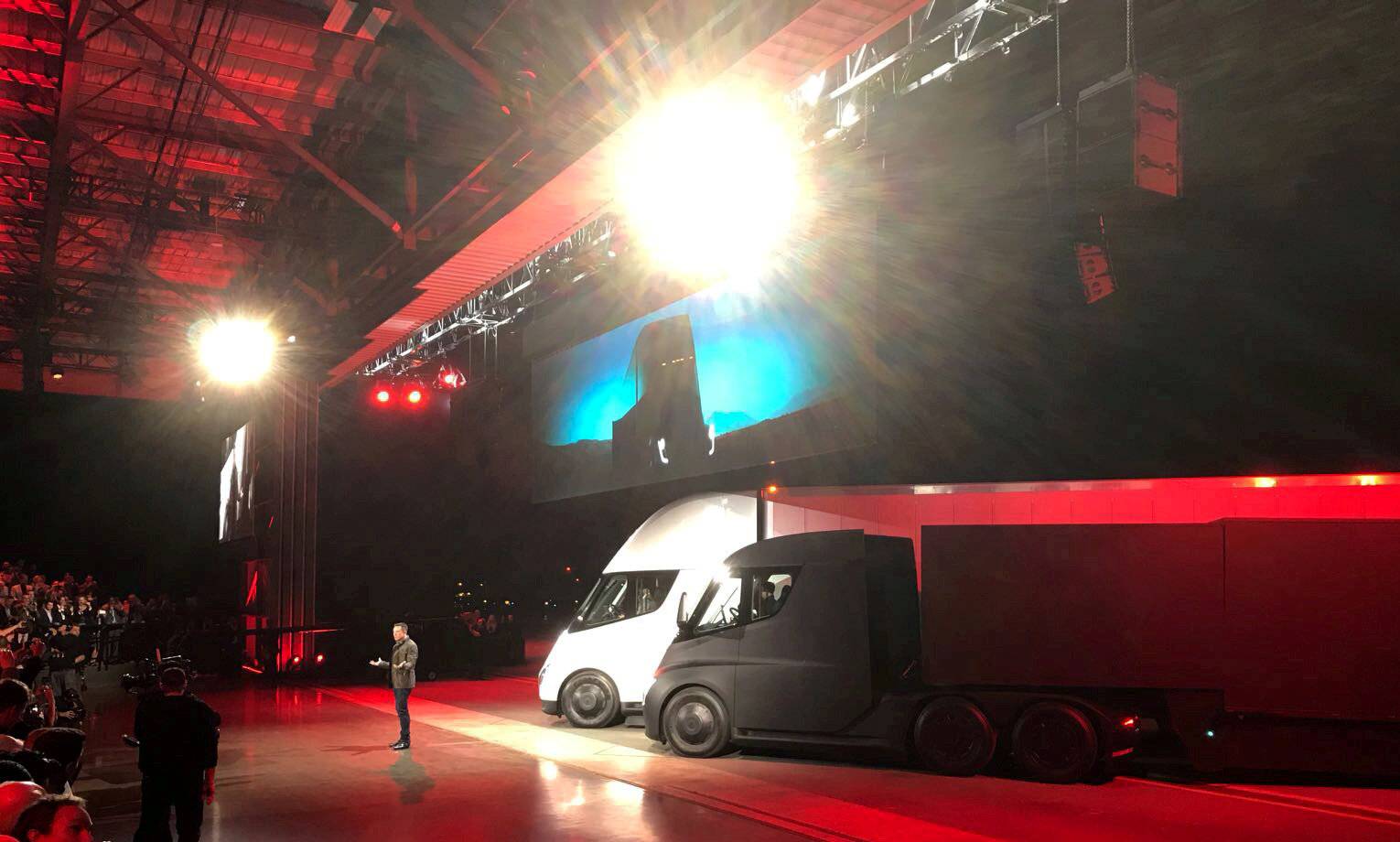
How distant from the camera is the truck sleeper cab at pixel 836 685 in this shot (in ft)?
34.4

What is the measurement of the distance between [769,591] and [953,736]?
241 centimetres

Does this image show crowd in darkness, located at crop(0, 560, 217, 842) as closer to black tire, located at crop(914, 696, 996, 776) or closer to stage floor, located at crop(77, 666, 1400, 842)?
stage floor, located at crop(77, 666, 1400, 842)

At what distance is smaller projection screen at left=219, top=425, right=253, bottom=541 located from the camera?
86.2ft

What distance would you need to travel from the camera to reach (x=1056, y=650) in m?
10.5

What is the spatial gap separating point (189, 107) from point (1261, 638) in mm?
11999

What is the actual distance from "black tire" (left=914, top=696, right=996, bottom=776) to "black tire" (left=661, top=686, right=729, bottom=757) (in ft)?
6.88

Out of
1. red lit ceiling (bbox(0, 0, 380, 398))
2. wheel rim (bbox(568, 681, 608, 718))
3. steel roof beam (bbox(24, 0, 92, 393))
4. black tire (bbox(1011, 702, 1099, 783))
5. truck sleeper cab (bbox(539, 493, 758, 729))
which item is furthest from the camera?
wheel rim (bbox(568, 681, 608, 718))

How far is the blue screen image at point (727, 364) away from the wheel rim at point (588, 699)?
191 inches

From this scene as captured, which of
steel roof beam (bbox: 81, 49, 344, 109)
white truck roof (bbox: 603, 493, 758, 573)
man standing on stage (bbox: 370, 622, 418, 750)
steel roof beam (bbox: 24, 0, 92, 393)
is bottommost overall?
man standing on stage (bbox: 370, 622, 418, 750)

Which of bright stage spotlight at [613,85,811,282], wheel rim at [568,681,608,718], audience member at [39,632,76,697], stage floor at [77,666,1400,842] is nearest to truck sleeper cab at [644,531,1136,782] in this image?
stage floor at [77,666,1400,842]

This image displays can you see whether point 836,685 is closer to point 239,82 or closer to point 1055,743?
point 1055,743

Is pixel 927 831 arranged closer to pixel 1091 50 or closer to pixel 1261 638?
pixel 1261 638

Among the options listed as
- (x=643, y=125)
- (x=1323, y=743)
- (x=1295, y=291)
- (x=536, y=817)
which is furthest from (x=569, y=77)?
(x=1295, y=291)

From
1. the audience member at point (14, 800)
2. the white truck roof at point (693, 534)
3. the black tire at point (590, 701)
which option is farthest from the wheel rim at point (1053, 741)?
the audience member at point (14, 800)
